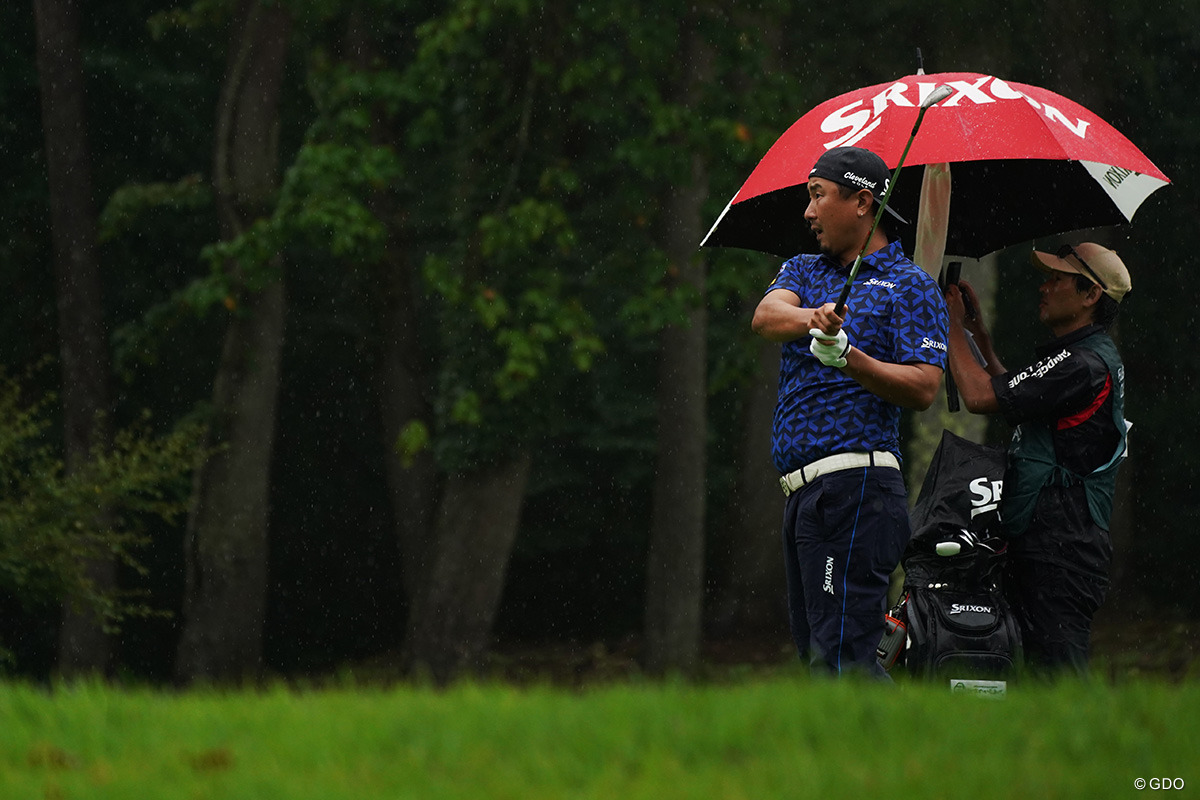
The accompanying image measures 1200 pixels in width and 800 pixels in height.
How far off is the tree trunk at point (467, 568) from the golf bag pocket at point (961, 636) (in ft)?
31.3

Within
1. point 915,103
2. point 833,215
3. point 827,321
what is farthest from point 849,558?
point 915,103

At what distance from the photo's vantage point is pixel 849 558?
4.91m

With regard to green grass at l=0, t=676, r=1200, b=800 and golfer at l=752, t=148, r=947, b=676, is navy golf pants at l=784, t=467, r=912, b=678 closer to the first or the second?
golfer at l=752, t=148, r=947, b=676

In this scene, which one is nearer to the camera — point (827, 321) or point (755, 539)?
point (827, 321)

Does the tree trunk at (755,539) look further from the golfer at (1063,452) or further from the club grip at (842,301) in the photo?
the club grip at (842,301)

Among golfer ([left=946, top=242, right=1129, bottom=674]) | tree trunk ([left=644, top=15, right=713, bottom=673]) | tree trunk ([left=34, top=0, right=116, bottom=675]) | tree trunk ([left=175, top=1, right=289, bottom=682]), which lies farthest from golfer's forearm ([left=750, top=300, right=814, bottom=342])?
tree trunk ([left=34, top=0, right=116, bottom=675])

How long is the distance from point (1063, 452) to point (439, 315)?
35.8ft

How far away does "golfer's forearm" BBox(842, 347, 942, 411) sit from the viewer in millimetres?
4785

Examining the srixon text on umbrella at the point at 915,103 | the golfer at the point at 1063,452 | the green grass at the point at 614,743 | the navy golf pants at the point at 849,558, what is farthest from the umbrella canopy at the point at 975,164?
the green grass at the point at 614,743

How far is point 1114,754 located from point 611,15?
11200 millimetres

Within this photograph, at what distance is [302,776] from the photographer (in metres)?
3.44

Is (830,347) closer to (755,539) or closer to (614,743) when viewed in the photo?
(614,743)

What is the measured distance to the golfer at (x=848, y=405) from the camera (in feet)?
16.1
